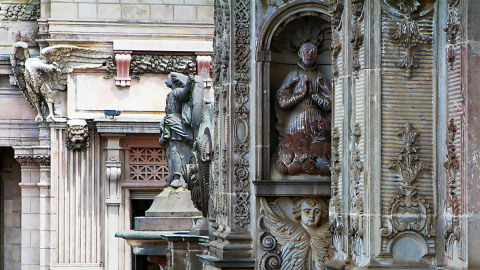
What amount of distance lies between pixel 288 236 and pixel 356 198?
3856 mm

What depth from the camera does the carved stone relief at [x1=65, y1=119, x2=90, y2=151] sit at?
2105 cm

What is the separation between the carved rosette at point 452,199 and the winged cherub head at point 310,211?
13.3ft

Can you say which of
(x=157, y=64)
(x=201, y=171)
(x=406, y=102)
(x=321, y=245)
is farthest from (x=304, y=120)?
(x=157, y=64)

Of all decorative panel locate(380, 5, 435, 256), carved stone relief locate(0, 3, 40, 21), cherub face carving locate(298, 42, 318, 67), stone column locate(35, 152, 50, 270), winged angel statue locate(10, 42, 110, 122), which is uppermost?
carved stone relief locate(0, 3, 40, 21)

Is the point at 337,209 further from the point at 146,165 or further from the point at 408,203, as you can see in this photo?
the point at 146,165

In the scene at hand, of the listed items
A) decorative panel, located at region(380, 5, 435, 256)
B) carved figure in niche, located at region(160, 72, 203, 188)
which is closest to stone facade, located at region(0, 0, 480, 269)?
decorative panel, located at region(380, 5, 435, 256)

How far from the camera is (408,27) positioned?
6891 mm

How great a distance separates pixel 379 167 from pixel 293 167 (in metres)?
3.92

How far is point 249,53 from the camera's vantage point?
11273mm

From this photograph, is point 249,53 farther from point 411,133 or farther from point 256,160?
point 411,133

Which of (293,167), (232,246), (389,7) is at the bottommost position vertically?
(232,246)

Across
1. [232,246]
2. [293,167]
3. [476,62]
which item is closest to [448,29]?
[476,62]

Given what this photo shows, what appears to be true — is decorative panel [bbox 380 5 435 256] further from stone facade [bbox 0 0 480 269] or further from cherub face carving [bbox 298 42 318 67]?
cherub face carving [bbox 298 42 318 67]

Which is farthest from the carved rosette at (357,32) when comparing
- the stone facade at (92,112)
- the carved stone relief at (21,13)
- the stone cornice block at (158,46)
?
the carved stone relief at (21,13)
